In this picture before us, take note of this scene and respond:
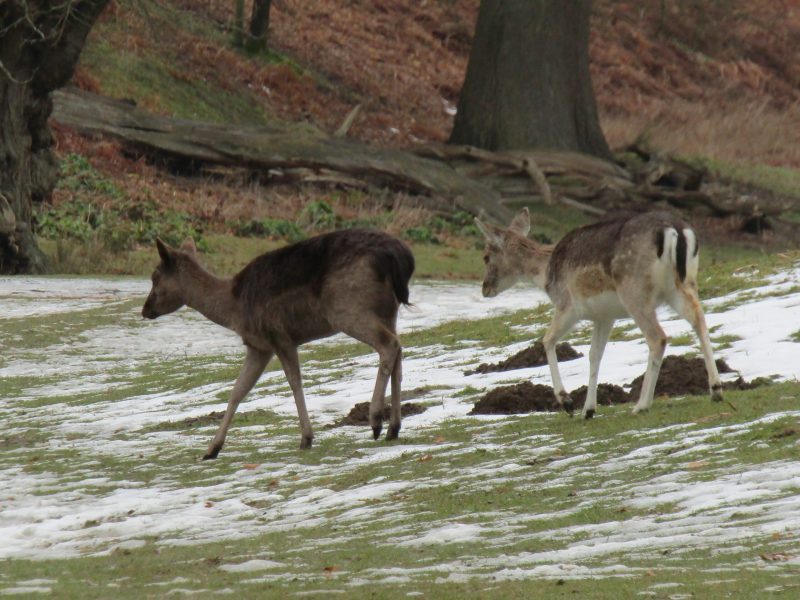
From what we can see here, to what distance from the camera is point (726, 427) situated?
982 centimetres

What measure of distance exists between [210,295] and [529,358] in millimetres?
3363

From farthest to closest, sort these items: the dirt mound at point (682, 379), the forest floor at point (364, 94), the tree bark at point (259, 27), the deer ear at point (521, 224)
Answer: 1. the tree bark at point (259, 27)
2. the forest floor at point (364, 94)
3. the deer ear at point (521, 224)
4. the dirt mound at point (682, 379)

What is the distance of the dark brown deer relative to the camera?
450 inches

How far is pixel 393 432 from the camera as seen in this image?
11516mm

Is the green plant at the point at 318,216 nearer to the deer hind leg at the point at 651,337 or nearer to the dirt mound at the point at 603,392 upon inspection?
the dirt mound at the point at 603,392

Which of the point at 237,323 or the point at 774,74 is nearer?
the point at 237,323

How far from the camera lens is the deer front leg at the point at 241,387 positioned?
11586 millimetres

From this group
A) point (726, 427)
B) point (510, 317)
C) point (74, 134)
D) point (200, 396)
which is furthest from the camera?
point (74, 134)

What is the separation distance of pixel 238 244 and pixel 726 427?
1762 cm

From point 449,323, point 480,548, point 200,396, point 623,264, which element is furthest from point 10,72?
point 480,548

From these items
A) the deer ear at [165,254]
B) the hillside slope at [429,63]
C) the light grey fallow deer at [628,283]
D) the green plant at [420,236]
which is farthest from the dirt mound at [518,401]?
the green plant at [420,236]

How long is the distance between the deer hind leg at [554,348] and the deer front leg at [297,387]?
189 cm

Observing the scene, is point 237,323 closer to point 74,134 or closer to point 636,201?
point 74,134

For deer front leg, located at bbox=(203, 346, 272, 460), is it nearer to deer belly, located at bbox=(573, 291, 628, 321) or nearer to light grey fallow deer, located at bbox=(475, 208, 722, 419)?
light grey fallow deer, located at bbox=(475, 208, 722, 419)
